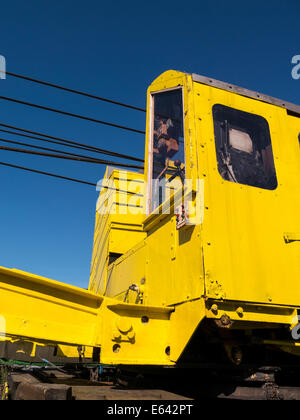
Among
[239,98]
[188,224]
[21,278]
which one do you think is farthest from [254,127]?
[21,278]

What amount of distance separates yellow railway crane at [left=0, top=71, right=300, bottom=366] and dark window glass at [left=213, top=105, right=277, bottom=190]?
1 centimetres

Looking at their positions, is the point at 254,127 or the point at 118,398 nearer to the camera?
the point at 118,398

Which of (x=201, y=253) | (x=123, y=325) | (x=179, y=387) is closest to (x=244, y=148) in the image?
(x=201, y=253)

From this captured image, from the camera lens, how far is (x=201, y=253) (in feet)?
9.55

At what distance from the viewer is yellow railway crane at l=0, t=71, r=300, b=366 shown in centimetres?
298

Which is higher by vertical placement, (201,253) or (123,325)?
(201,253)

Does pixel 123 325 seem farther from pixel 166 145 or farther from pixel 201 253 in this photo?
pixel 166 145

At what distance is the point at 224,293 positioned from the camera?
9.34 ft

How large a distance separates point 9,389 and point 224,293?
2554mm

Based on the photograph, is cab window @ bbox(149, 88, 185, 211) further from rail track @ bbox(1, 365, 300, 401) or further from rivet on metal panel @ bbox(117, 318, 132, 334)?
rail track @ bbox(1, 365, 300, 401)

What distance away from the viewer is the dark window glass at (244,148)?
350 centimetres

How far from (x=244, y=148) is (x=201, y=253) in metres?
1.37
